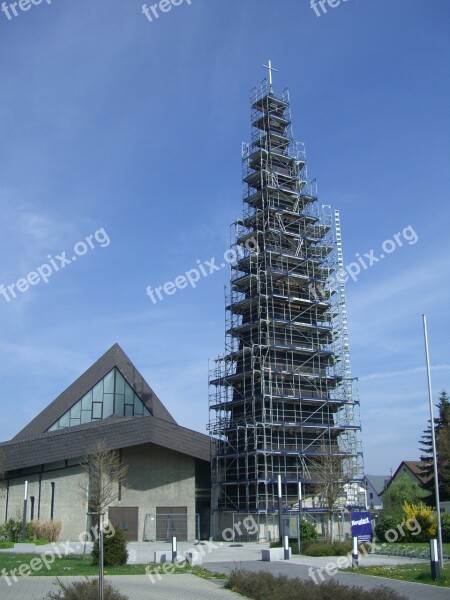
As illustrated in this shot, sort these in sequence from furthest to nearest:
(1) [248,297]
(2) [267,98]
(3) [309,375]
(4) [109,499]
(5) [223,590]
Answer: (2) [267,98] < (1) [248,297] < (3) [309,375] < (4) [109,499] < (5) [223,590]

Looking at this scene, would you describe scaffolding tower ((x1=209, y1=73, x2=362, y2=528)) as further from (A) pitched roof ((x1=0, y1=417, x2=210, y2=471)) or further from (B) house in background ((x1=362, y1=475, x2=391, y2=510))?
(B) house in background ((x1=362, y1=475, x2=391, y2=510))

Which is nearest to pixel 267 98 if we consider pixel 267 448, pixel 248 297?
→ pixel 248 297

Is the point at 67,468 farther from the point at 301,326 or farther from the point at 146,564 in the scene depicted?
the point at 146,564

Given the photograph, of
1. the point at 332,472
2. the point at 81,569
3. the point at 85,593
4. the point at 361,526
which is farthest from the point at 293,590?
the point at 332,472

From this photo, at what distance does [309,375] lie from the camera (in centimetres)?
4888

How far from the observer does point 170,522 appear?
4681cm

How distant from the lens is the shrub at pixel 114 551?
75.2 feet

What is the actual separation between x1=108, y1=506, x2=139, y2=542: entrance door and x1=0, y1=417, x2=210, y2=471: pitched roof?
15.6ft

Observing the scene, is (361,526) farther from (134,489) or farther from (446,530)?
(134,489)

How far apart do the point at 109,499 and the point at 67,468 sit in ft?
17.5

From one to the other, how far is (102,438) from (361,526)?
22.0m

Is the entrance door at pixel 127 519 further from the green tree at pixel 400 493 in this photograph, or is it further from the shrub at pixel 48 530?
the green tree at pixel 400 493

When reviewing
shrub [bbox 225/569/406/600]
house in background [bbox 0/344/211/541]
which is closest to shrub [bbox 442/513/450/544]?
house in background [bbox 0/344/211/541]

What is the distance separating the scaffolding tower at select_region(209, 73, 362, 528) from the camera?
46281 millimetres
